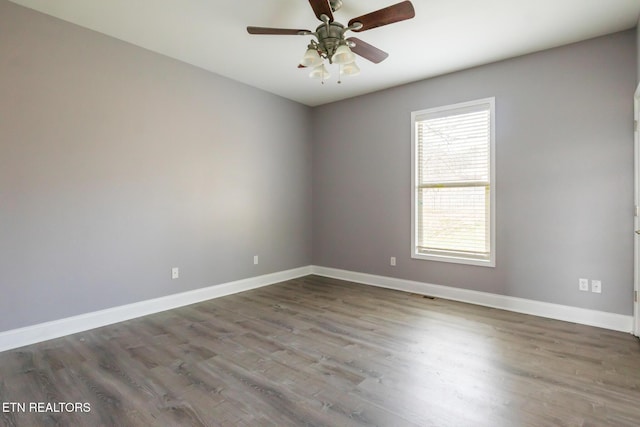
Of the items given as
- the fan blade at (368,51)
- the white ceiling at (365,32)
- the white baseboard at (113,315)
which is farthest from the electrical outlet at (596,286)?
the white baseboard at (113,315)

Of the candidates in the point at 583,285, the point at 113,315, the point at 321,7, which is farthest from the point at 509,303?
the point at 113,315

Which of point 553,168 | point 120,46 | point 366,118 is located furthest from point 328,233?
point 120,46

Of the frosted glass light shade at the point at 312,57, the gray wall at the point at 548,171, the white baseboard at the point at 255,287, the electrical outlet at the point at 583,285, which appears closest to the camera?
the frosted glass light shade at the point at 312,57

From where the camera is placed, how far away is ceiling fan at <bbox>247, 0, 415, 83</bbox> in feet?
7.33

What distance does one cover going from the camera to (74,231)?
9.90 feet

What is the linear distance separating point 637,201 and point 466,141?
1698mm

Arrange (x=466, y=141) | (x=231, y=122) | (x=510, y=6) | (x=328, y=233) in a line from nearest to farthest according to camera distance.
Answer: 1. (x=510, y=6)
2. (x=466, y=141)
3. (x=231, y=122)
4. (x=328, y=233)

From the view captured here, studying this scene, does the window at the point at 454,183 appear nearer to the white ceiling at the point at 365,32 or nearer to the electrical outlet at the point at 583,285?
the white ceiling at the point at 365,32

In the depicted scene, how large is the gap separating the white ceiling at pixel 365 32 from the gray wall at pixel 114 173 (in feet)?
1.05

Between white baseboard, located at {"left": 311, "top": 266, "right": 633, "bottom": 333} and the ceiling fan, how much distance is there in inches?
114

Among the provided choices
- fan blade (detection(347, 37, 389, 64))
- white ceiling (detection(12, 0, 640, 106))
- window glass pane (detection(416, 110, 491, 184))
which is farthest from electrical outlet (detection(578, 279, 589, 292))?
fan blade (detection(347, 37, 389, 64))

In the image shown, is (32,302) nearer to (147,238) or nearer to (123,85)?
(147,238)

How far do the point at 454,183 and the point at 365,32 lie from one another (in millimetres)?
2102

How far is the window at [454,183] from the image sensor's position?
3.82 meters
